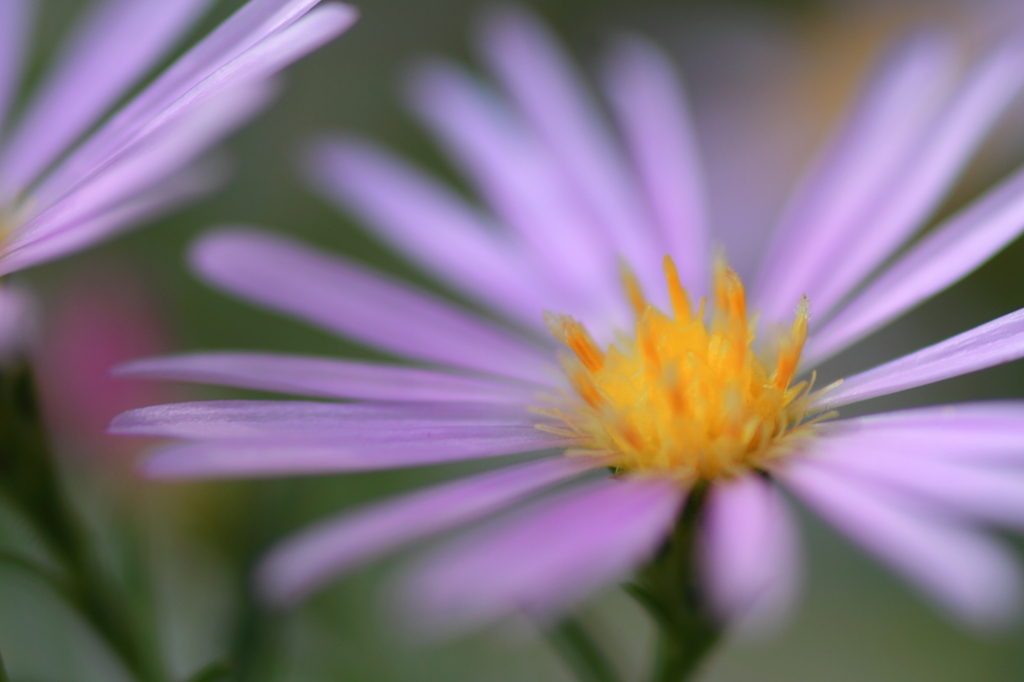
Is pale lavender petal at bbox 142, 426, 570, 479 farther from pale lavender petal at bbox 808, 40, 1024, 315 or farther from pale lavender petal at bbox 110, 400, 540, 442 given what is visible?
pale lavender petal at bbox 808, 40, 1024, 315

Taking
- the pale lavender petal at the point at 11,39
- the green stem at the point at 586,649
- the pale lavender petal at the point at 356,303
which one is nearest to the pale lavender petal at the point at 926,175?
the pale lavender petal at the point at 356,303

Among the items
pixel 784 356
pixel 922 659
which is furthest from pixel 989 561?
pixel 922 659

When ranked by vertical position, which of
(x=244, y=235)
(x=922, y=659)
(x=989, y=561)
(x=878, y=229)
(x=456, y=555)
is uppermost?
(x=244, y=235)

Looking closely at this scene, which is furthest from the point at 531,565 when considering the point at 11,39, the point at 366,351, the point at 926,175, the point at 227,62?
the point at 366,351

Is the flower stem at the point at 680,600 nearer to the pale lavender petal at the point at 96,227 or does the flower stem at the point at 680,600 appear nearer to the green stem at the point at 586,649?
the green stem at the point at 586,649

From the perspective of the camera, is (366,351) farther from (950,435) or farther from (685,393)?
(950,435)

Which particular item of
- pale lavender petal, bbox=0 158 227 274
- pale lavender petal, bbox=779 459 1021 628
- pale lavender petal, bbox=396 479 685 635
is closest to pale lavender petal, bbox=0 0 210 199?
pale lavender petal, bbox=0 158 227 274

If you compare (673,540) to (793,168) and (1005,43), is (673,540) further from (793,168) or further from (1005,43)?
(793,168)
